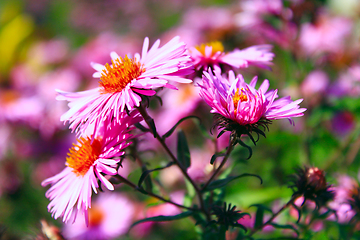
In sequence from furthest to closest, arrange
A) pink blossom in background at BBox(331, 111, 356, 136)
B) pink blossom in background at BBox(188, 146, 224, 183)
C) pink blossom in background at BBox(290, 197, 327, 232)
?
pink blossom in background at BBox(331, 111, 356, 136)
pink blossom in background at BBox(188, 146, 224, 183)
pink blossom in background at BBox(290, 197, 327, 232)

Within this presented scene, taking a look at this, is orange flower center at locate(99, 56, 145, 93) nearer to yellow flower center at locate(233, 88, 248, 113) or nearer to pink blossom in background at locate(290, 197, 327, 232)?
yellow flower center at locate(233, 88, 248, 113)

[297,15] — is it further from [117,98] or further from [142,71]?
[117,98]

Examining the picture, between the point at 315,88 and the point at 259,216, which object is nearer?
the point at 259,216

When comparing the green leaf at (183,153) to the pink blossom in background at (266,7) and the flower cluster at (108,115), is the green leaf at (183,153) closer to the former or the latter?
the flower cluster at (108,115)

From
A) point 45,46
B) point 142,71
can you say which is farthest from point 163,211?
point 45,46

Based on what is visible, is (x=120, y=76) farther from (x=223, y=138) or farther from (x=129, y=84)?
(x=223, y=138)

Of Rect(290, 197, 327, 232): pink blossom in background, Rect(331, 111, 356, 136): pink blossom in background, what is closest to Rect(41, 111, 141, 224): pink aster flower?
Rect(290, 197, 327, 232): pink blossom in background

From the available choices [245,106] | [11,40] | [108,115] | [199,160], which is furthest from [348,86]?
[11,40]
